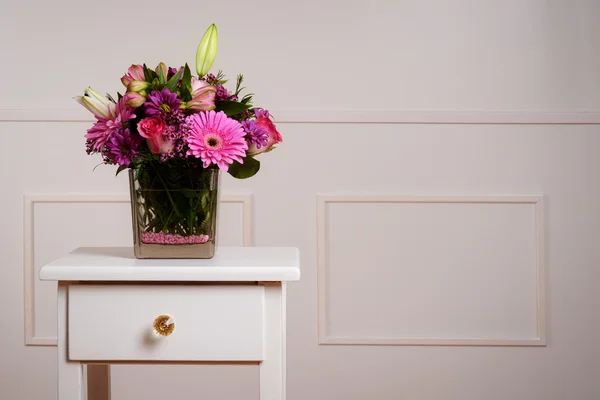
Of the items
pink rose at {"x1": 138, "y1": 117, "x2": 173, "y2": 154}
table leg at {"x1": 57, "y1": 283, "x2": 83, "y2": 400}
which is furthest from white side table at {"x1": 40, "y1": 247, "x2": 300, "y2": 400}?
pink rose at {"x1": 138, "y1": 117, "x2": 173, "y2": 154}

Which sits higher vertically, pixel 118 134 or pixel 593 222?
pixel 118 134

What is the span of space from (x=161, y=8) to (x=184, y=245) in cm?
110

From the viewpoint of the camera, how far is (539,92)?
2033 mm

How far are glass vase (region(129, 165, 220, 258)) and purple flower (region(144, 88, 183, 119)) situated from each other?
11 cm

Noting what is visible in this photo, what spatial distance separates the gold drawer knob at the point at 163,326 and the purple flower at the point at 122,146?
0.27m

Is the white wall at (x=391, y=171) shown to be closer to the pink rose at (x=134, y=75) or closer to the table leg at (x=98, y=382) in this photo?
the table leg at (x=98, y=382)

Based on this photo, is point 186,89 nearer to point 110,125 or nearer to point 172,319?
point 110,125

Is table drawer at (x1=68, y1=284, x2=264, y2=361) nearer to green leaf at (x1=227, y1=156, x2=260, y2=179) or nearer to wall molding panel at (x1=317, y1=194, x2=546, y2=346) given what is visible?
green leaf at (x1=227, y1=156, x2=260, y2=179)

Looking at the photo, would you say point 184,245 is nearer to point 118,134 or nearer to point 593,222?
point 118,134

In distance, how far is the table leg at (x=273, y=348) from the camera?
3.67ft

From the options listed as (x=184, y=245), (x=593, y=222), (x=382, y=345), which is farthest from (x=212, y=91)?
(x=593, y=222)

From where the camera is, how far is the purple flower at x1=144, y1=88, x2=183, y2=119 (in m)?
1.11

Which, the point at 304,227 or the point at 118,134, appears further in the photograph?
the point at 304,227

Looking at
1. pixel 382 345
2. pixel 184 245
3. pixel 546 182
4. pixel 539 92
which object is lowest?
pixel 382 345
